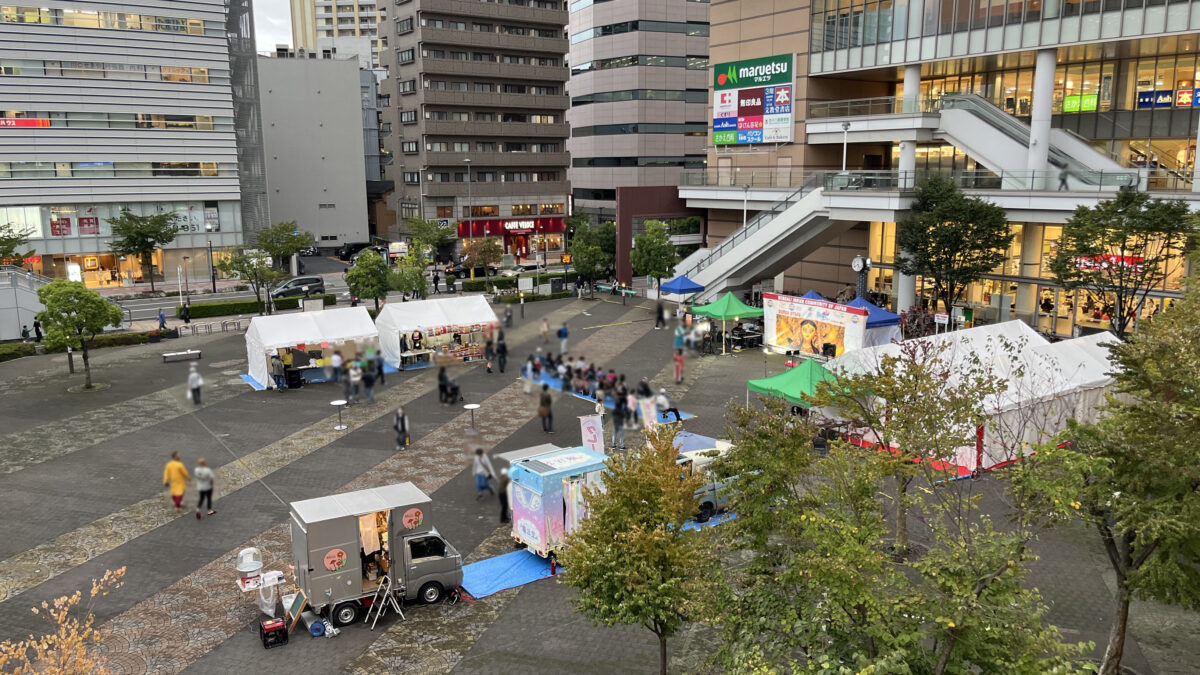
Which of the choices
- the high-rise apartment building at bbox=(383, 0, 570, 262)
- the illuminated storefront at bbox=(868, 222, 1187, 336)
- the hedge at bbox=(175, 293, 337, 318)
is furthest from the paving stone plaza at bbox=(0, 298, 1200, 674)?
the high-rise apartment building at bbox=(383, 0, 570, 262)

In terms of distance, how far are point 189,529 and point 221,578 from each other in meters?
3.21

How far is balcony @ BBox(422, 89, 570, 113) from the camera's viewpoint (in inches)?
3113

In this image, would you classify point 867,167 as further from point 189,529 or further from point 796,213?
point 189,529

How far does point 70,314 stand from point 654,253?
30559 mm

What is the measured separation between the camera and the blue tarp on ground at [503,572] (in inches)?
739

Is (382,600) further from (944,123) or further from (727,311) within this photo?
(944,123)

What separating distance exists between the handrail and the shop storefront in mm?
33350

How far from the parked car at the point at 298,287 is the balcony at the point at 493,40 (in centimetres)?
2950

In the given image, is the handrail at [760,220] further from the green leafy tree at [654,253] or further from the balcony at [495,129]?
the balcony at [495,129]

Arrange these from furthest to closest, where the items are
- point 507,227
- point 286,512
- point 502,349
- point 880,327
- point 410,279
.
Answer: point 507,227, point 410,279, point 880,327, point 286,512, point 502,349

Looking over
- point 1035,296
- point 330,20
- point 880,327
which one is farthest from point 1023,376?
point 330,20

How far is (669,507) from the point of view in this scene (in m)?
13.0

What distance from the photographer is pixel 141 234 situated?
60.0 metres

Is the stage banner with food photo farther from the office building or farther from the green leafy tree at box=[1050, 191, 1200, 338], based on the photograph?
the office building
